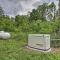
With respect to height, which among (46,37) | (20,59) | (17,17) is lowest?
(20,59)

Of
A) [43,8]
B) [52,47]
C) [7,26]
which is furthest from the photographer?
[43,8]

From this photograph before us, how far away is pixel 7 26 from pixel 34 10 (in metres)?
12.2

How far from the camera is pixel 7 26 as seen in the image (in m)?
19.6

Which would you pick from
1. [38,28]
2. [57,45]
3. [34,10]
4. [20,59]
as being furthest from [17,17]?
[20,59]

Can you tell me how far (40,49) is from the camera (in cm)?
881

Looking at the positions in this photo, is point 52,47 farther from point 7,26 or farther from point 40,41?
point 7,26

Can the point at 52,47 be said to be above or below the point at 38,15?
below

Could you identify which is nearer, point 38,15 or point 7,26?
point 7,26

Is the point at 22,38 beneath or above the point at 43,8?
beneath

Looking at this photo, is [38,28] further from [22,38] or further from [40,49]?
[40,49]

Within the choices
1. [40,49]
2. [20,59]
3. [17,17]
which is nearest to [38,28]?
[40,49]

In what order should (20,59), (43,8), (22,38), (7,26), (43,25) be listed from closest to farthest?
(20,59) → (22,38) → (43,25) → (7,26) → (43,8)

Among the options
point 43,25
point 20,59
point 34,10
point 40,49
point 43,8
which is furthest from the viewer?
point 34,10

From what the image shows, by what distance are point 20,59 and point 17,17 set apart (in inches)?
902
